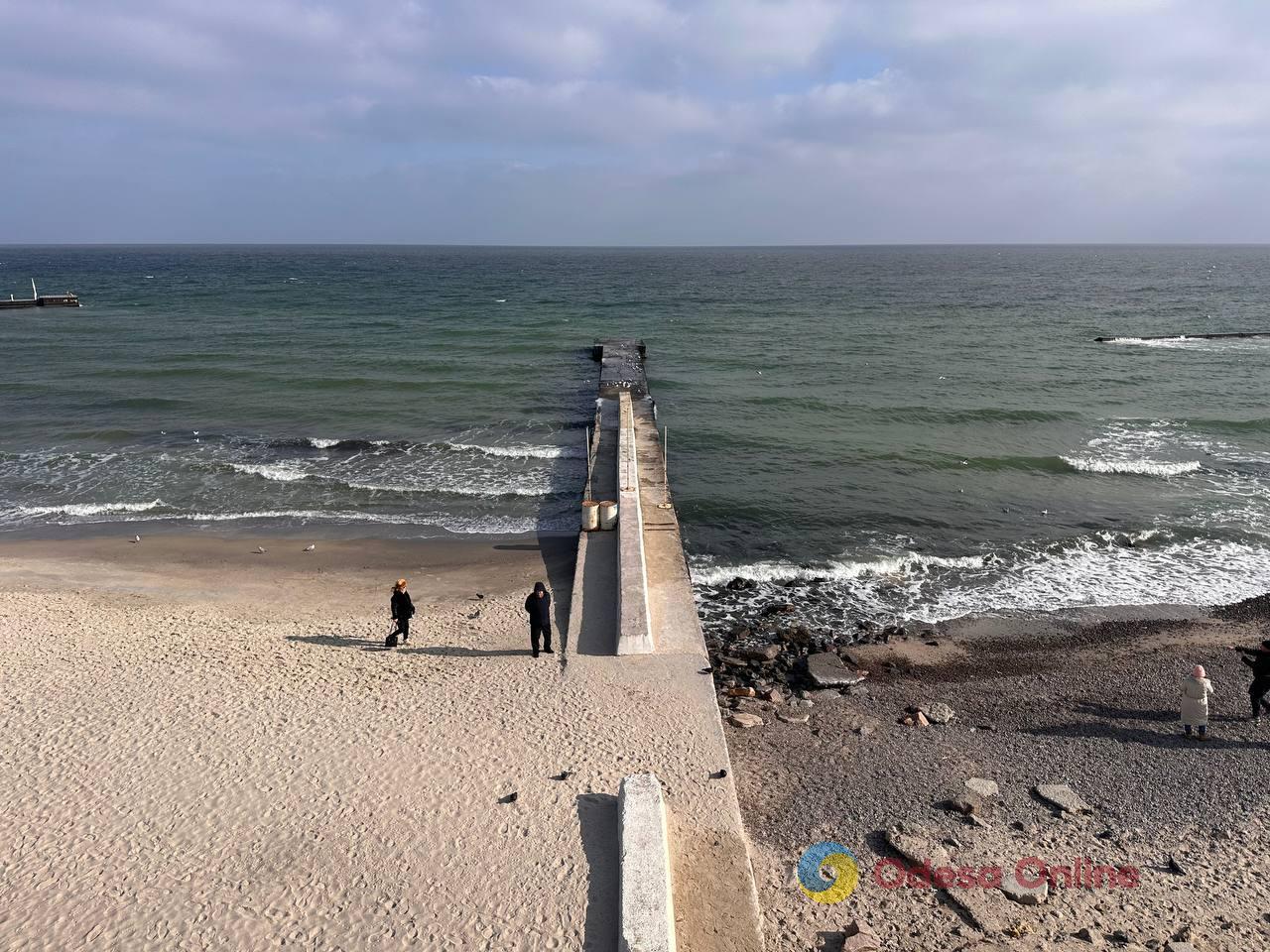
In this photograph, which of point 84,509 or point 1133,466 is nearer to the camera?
point 84,509

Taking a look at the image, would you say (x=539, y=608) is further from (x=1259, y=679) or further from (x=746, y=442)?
(x=746, y=442)

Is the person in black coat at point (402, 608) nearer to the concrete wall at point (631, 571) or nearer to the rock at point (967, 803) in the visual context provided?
the concrete wall at point (631, 571)

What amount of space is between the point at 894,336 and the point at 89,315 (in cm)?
5120

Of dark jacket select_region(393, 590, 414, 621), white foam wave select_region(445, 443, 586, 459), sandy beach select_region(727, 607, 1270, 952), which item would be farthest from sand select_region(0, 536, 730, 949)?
white foam wave select_region(445, 443, 586, 459)

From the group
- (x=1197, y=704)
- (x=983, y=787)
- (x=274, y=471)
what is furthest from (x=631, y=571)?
(x=274, y=471)

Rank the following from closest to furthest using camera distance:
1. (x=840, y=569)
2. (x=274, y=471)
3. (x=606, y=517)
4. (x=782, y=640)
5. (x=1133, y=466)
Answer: (x=782, y=640)
(x=840, y=569)
(x=606, y=517)
(x=1133, y=466)
(x=274, y=471)

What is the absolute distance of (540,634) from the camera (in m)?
11.4

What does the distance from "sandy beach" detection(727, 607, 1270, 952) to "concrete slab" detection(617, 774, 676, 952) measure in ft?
3.46

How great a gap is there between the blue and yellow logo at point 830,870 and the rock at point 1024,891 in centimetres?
135

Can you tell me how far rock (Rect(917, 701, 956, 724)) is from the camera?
34.8 feet

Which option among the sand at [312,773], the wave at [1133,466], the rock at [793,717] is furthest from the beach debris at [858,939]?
the wave at [1133,466]

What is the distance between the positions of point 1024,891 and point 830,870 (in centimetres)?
175

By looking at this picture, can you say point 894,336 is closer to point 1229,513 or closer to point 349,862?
point 1229,513

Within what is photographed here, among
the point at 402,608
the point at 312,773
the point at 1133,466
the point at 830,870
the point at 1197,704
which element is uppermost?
the point at 1133,466
